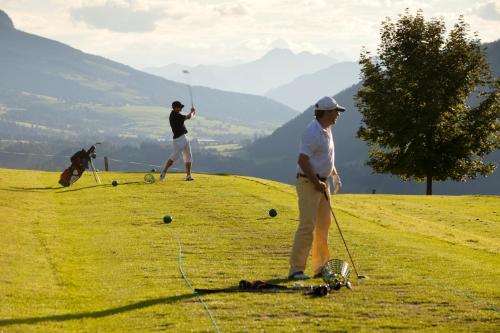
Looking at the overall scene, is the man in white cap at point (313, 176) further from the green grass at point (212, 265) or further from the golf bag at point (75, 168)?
the golf bag at point (75, 168)

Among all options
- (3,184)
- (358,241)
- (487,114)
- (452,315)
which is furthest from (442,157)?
(452,315)

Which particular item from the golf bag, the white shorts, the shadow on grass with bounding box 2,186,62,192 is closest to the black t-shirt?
the white shorts

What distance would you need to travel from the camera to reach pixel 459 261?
1747cm

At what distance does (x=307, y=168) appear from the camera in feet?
46.0

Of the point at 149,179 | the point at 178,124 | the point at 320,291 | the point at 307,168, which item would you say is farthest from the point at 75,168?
the point at 320,291

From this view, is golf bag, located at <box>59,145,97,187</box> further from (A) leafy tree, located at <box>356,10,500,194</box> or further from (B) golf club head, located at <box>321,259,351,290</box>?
(A) leafy tree, located at <box>356,10,500,194</box>

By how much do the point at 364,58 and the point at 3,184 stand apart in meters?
41.9

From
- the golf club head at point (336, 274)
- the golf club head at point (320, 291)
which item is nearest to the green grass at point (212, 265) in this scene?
the golf club head at point (320, 291)

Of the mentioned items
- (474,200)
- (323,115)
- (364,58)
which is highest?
(364,58)

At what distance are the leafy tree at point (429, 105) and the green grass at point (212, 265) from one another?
29.8 meters

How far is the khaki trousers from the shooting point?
14.2 m

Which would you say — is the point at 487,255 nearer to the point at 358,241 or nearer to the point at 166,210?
the point at 358,241

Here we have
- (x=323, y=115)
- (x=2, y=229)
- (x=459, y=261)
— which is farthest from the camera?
(x=2, y=229)

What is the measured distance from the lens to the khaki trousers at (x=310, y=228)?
1425cm
